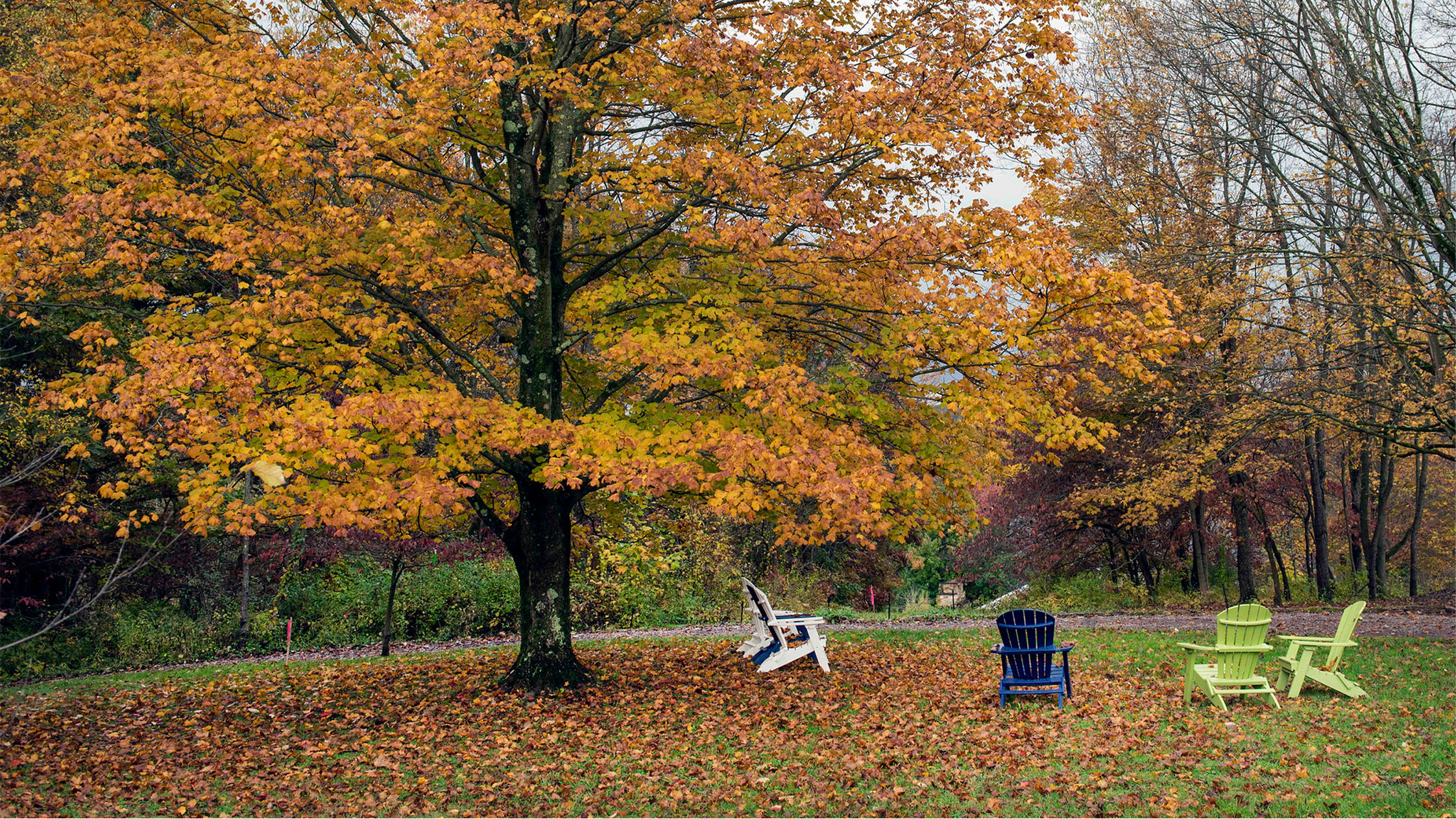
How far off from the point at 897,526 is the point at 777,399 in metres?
1.93

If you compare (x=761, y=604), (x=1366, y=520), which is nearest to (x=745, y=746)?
(x=761, y=604)

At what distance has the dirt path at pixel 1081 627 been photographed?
43.2 ft

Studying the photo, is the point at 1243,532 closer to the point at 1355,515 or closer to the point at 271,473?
the point at 1355,515

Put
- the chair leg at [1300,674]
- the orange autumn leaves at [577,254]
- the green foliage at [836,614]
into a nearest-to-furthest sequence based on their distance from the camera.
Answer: the orange autumn leaves at [577,254] < the chair leg at [1300,674] < the green foliage at [836,614]

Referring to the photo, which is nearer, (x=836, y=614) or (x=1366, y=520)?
(x=836, y=614)

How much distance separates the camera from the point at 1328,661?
26.9ft

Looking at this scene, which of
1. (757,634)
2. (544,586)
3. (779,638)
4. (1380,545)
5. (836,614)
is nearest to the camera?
(544,586)

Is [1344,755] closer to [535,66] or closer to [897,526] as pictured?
[897,526]

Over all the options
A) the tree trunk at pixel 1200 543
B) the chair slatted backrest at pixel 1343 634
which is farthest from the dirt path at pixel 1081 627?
the chair slatted backrest at pixel 1343 634

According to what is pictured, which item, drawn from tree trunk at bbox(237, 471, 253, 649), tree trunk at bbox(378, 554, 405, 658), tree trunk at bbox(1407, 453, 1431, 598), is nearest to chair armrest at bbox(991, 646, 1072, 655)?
tree trunk at bbox(378, 554, 405, 658)

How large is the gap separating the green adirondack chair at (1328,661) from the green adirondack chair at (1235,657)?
0.35 meters

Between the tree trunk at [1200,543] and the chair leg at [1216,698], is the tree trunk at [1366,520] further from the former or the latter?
the chair leg at [1216,698]

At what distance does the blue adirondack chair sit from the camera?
27.0 feet

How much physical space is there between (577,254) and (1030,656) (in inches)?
224
